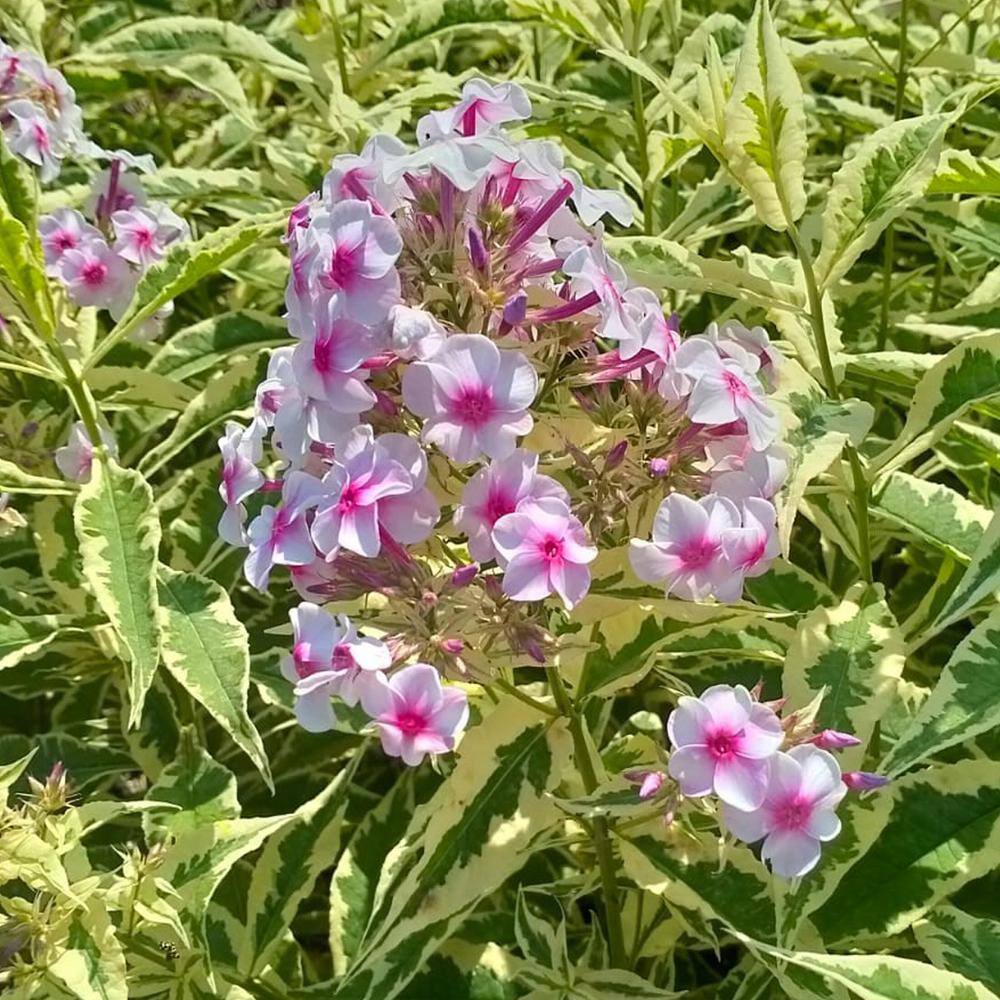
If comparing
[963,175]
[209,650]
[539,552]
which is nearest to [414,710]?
[539,552]

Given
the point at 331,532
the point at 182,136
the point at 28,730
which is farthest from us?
the point at 182,136

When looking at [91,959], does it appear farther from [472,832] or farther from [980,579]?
[980,579]

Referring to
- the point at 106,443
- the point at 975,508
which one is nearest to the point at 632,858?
the point at 975,508

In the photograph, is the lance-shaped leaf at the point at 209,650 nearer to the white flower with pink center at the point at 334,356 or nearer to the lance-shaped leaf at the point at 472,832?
the lance-shaped leaf at the point at 472,832

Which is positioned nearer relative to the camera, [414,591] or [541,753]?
[414,591]

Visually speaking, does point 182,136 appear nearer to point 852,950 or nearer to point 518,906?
point 518,906

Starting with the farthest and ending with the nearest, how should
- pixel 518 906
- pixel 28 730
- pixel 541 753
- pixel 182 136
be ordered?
pixel 182 136, pixel 28 730, pixel 518 906, pixel 541 753

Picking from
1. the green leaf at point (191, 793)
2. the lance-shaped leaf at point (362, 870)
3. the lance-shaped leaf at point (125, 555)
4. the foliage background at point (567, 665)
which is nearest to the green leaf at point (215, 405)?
the foliage background at point (567, 665)
